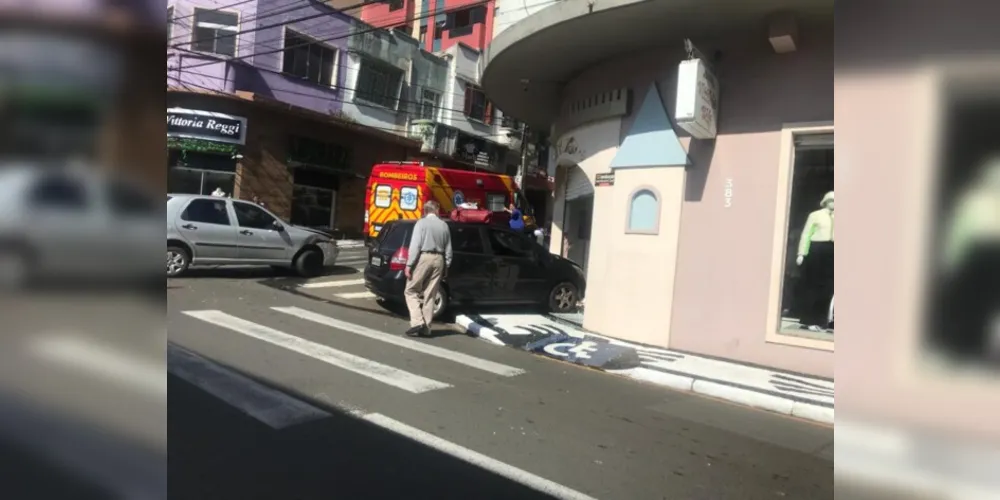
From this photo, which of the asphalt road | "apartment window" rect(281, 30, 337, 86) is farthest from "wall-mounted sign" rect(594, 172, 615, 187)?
"apartment window" rect(281, 30, 337, 86)

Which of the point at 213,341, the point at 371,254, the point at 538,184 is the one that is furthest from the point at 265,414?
the point at 538,184

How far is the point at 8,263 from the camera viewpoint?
4.95 ft

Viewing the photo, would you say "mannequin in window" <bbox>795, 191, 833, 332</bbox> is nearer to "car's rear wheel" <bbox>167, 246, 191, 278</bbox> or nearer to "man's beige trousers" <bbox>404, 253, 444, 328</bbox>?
"man's beige trousers" <bbox>404, 253, 444, 328</bbox>

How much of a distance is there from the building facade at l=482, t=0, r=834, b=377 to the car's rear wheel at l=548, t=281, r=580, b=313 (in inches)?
58.9

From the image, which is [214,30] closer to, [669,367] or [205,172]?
[205,172]

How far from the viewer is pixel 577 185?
13305mm

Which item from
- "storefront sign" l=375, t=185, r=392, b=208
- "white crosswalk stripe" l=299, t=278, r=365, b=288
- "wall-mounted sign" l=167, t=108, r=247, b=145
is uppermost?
"wall-mounted sign" l=167, t=108, r=247, b=145

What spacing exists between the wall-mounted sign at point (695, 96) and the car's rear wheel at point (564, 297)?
4.29 m

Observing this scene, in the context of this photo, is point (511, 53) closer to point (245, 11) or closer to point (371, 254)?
point (371, 254)

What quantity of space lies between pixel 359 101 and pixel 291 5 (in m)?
4.31

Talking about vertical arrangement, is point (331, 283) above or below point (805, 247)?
below

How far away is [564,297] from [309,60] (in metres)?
17.2

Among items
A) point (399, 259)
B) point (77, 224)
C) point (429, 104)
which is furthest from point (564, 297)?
point (429, 104)

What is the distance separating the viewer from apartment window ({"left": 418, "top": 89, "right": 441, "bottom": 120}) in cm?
2938
